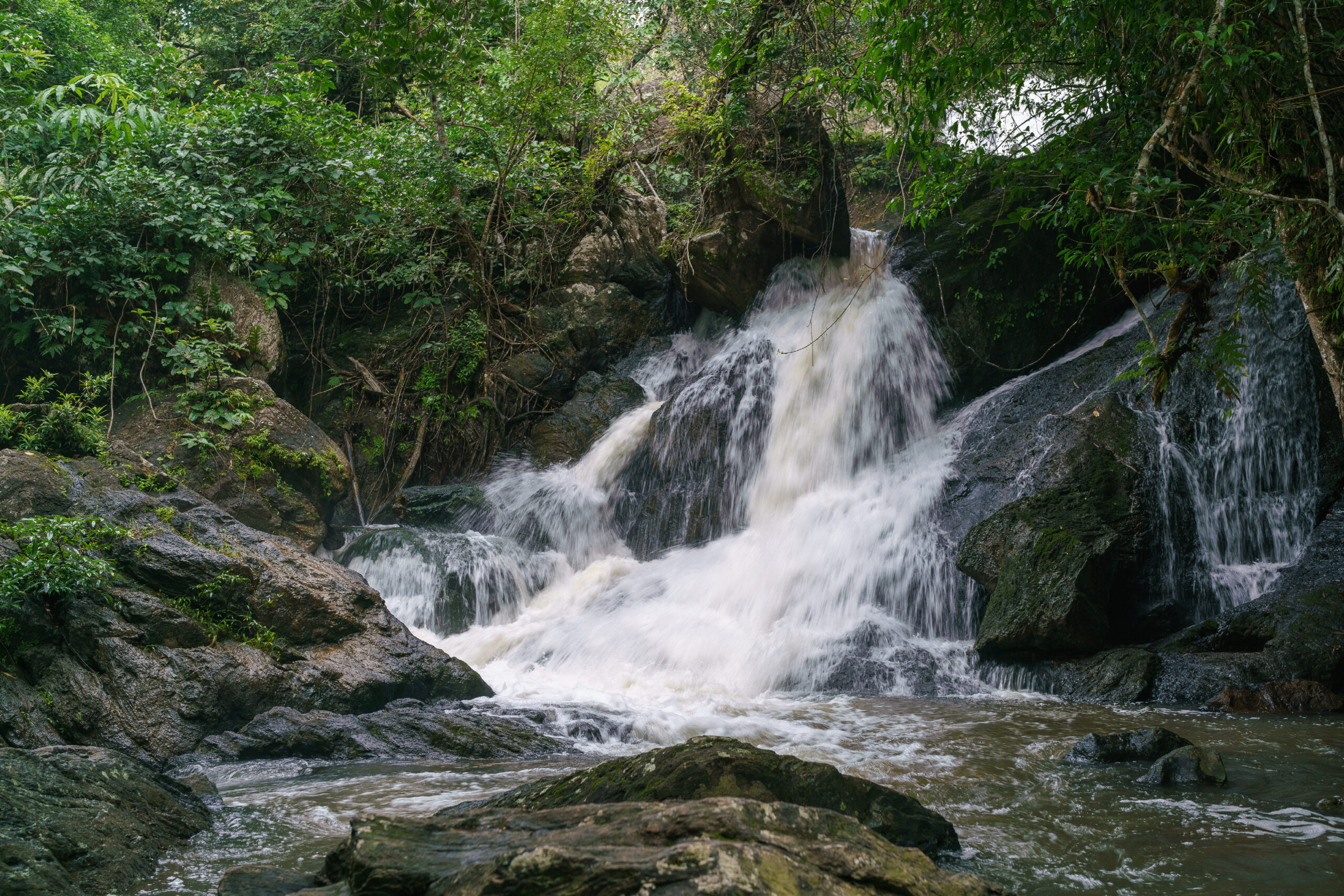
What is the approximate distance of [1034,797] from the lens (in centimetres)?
383

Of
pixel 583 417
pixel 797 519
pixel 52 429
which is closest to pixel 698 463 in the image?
pixel 797 519

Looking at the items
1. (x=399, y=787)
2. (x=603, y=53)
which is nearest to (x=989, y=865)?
(x=399, y=787)

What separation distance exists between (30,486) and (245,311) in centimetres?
483

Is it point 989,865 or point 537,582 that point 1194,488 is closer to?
point 989,865

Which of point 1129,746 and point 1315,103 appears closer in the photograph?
point 1315,103

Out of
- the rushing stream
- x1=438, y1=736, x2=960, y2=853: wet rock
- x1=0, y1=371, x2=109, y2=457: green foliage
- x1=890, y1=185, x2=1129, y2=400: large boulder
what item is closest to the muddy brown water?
the rushing stream

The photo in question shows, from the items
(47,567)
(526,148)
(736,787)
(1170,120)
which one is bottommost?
(736,787)

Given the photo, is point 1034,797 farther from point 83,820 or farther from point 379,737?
point 83,820

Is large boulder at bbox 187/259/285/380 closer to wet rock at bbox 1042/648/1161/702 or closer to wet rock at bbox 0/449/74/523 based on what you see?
wet rock at bbox 0/449/74/523

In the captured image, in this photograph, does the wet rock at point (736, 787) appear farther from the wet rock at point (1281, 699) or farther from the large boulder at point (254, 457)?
the large boulder at point (254, 457)

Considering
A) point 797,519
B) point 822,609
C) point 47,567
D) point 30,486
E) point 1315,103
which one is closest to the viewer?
point 1315,103

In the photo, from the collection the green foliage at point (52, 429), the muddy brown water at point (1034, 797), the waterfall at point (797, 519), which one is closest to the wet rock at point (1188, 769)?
the muddy brown water at point (1034, 797)

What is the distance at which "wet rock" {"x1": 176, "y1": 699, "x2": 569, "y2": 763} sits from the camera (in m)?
4.85

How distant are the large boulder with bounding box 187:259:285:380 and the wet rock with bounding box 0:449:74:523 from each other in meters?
4.04
